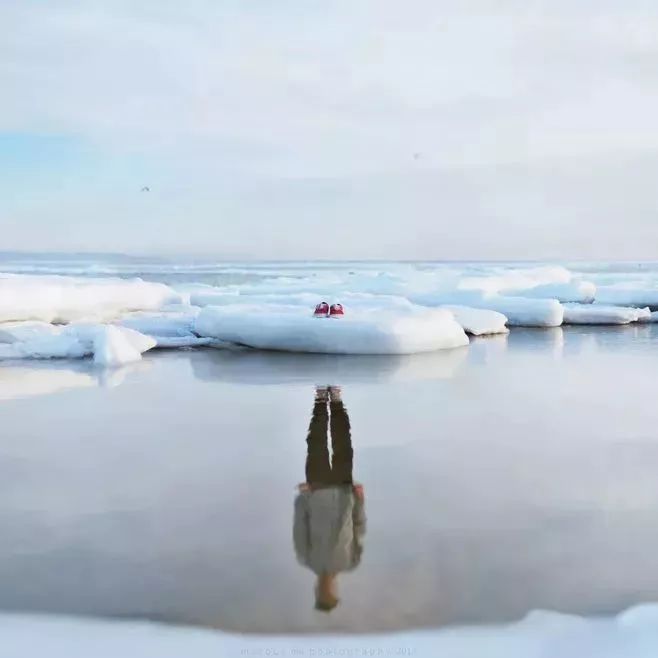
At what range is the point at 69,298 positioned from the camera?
14.7 metres

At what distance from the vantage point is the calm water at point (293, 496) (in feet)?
9.48

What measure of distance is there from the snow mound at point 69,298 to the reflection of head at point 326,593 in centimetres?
1154

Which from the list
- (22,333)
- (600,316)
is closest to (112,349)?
(22,333)

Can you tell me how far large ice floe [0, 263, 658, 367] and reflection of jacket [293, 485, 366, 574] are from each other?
578 centimetres

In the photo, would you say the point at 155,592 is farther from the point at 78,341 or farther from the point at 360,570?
the point at 78,341

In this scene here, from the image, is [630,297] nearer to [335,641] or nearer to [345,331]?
[345,331]

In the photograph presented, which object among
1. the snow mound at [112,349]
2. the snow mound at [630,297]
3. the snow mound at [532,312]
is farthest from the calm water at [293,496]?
the snow mound at [630,297]

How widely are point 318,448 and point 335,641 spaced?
2.73 metres

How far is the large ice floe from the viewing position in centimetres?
998

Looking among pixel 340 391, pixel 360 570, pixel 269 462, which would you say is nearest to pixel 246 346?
pixel 340 391

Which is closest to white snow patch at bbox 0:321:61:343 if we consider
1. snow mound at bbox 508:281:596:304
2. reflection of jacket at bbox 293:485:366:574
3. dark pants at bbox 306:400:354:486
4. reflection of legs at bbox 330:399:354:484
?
dark pants at bbox 306:400:354:486

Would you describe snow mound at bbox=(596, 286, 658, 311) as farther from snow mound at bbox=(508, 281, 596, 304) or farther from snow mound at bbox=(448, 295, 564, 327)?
snow mound at bbox=(448, 295, 564, 327)

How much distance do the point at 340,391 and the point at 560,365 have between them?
10.7ft

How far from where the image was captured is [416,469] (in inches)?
181
